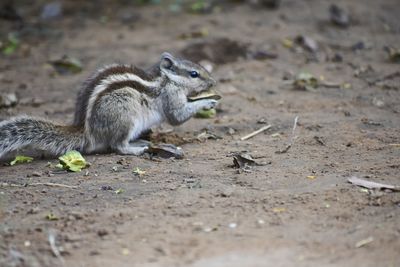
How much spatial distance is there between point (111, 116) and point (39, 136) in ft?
2.28

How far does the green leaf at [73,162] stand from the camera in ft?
19.9

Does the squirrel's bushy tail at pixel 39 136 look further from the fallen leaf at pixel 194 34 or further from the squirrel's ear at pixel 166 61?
the fallen leaf at pixel 194 34

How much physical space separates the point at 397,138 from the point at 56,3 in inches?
303

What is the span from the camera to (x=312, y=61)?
31.3ft

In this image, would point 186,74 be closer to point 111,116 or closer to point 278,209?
point 111,116

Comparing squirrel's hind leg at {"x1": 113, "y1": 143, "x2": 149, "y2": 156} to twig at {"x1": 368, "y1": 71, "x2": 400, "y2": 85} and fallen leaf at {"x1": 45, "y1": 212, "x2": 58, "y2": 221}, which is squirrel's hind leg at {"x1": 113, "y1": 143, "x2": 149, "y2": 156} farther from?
twig at {"x1": 368, "y1": 71, "x2": 400, "y2": 85}

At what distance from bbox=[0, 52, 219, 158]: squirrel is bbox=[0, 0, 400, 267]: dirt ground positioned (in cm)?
19

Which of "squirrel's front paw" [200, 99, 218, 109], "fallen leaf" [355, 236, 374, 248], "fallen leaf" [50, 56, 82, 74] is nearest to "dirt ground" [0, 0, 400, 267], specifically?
"fallen leaf" [355, 236, 374, 248]

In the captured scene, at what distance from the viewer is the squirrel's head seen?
716 cm

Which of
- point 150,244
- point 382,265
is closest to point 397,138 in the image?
point 382,265

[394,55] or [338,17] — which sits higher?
[338,17]


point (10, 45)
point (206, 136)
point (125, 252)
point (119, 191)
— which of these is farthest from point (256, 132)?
point (10, 45)

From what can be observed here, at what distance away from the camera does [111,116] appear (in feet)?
21.4

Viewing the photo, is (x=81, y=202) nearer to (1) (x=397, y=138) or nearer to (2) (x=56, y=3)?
(1) (x=397, y=138)
